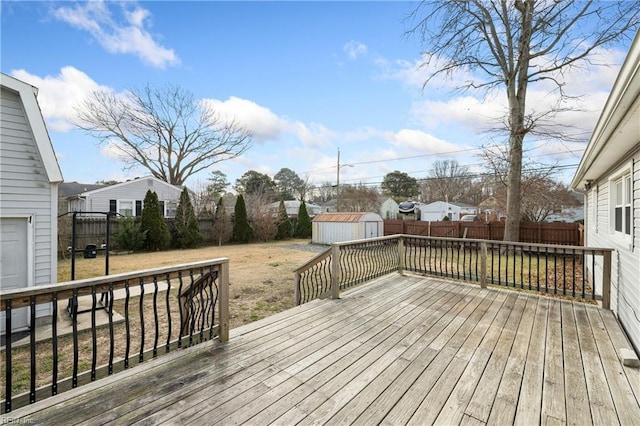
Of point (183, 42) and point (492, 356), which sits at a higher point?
point (183, 42)

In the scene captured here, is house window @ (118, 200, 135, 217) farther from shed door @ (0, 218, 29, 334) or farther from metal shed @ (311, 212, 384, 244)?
shed door @ (0, 218, 29, 334)

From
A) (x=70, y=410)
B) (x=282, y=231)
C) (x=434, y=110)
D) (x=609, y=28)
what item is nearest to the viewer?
(x=70, y=410)

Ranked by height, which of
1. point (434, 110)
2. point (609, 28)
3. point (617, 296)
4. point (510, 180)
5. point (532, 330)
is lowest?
point (532, 330)

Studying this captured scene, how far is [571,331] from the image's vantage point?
3180 millimetres

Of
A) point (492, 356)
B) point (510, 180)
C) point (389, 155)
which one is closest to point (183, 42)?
point (492, 356)

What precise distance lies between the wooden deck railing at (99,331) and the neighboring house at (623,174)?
3251mm

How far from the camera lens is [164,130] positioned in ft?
66.5

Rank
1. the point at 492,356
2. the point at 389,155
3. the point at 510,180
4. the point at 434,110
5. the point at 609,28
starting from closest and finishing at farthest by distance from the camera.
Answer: the point at 492,356 → the point at 609,28 → the point at 510,180 → the point at 434,110 → the point at 389,155

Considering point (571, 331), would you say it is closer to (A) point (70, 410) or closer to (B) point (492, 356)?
(B) point (492, 356)

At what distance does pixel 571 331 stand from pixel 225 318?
3.81 meters

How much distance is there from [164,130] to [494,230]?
21645 millimetres

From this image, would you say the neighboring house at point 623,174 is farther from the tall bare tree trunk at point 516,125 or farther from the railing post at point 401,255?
the tall bare tree trunk at point 516,125

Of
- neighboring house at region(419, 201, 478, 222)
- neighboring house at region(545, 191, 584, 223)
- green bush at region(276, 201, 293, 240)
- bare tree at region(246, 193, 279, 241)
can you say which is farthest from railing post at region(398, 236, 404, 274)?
neighboring house at region(419, 201, 478, 222)

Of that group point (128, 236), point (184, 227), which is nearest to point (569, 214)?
point (184, 227)
